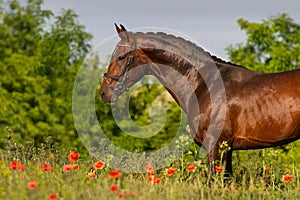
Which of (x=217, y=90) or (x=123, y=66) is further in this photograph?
(x=123, y=66)

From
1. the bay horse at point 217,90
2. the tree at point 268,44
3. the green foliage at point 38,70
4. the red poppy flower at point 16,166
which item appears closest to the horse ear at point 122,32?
the bay horse at point 217,90

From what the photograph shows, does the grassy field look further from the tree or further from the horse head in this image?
the tree

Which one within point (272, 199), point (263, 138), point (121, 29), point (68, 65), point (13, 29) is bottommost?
point (272, 199)

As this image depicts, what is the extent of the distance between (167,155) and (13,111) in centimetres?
2191

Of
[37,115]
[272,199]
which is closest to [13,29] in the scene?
[37,115]

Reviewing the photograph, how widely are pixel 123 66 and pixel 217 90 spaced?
1.40 m

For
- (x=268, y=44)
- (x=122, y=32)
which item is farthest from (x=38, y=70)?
(x=122, y=32)

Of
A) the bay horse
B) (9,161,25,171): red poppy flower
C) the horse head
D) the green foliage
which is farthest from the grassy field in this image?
the green foliage

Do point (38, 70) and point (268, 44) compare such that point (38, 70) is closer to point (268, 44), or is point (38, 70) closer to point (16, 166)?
point (268, 44)

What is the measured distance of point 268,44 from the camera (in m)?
36.1

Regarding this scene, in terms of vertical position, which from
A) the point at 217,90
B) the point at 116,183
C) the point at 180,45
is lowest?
the point at 116,183

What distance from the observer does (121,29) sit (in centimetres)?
884

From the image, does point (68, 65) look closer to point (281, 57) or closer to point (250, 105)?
point (281, 57)

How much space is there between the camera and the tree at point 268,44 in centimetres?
3375
